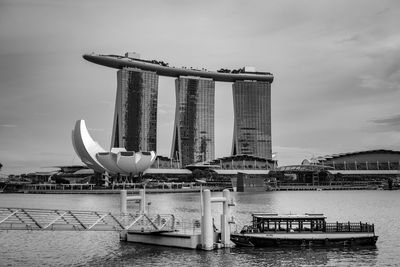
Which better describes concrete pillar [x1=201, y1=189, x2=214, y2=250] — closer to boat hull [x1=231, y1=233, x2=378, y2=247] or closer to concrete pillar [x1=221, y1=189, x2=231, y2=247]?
concrete pillar [x1=221, y1=189, x2=231, y2=247]

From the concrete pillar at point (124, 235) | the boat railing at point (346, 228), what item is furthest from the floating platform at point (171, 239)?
the boat railing at point (346, 228)

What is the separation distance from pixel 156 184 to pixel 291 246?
5754 inches

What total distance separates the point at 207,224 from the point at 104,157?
124474 millimetres

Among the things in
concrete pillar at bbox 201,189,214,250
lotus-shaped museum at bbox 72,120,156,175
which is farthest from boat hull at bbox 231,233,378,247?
lotus-shaped museum at bbox 72,120,156,175

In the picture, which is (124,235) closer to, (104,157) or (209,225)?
(209,225)

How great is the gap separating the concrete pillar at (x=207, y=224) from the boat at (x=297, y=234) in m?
2.69

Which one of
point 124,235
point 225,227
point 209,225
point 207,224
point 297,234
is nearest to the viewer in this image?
point 207,224

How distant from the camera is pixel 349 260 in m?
34.1

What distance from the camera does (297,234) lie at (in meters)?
37.5

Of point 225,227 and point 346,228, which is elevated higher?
point 225,227

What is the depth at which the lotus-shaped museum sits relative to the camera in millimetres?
151375

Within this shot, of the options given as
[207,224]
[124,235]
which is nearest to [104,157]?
[124,235]

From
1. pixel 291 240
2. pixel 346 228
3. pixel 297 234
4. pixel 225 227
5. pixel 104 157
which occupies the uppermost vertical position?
pixel 104 157

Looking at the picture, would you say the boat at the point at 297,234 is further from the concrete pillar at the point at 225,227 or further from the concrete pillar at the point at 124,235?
the concrete pillar at the point at 124,235
